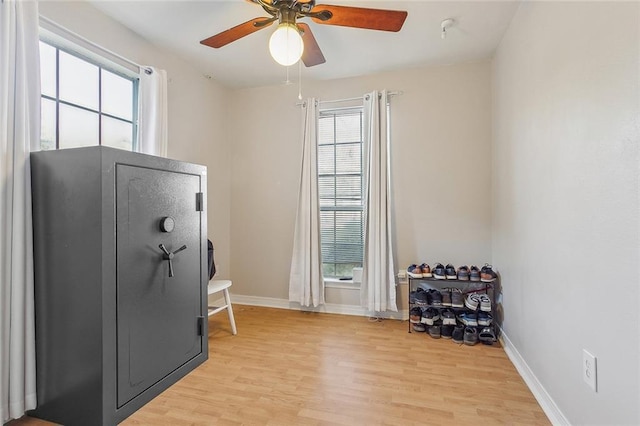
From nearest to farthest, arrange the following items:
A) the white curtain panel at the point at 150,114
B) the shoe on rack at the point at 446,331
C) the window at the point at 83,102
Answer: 1. the window at the point at 83,102
2. the white curtain panel at the point at 150,114
3. the shoe on rack at the point at 446,331

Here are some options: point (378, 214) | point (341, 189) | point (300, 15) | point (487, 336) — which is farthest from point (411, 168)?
point (300, 15)

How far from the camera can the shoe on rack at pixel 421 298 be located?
8.90 ft

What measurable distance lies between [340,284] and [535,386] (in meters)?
1.81

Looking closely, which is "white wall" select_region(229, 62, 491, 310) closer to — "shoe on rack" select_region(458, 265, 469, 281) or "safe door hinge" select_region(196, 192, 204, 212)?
"shoe on rack" select_region(458, 265, 469, 281)

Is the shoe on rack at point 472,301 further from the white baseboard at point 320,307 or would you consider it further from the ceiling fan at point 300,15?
the ceiling fan at point 300,15

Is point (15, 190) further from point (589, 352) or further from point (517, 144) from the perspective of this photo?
point (517, 144)

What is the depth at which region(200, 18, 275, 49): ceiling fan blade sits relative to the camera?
1.73 metres

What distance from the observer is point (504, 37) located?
243cm

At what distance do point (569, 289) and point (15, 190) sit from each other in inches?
106

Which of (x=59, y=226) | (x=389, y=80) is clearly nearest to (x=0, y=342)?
(x=59, y=226)

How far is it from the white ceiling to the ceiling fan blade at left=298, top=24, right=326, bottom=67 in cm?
33

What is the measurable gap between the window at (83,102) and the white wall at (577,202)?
282cm

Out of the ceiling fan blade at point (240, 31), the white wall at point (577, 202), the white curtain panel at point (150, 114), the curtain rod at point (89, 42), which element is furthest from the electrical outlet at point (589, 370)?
the curtain rod at point (89, 42)

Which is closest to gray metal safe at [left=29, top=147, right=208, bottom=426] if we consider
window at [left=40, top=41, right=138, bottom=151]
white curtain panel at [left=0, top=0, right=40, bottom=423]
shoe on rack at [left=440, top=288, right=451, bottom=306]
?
white curtain panel at [left=0, top=0, right=40, bottom=423]
